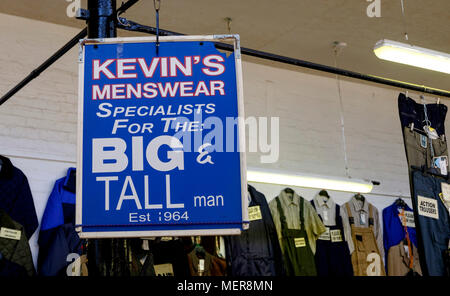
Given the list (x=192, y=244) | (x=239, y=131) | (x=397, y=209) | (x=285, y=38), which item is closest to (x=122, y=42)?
(x=239, y=131)

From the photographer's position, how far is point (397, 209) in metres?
7.84

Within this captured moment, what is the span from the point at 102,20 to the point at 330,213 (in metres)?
5.25

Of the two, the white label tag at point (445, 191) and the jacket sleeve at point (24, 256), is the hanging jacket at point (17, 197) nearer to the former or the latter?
the jacket sleeve at point (24, 256)

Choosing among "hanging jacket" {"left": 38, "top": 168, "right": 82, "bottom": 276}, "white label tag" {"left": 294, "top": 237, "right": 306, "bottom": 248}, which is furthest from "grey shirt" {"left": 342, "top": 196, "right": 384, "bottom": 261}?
"hanging jacket" {"left": 38, "top": 168, "right": 82, "bottom": 276}

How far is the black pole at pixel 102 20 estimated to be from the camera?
258cm

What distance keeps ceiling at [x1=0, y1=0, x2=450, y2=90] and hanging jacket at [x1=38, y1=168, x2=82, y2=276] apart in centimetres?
172

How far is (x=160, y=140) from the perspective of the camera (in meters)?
Answer: 2.39

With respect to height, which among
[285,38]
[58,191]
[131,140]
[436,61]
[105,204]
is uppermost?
[285,38]

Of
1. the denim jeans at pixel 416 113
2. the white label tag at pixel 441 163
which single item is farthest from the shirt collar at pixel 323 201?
the white label tag at pixel 441 163

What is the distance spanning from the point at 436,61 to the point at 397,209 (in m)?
3.96

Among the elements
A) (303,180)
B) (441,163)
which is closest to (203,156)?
(441,163)

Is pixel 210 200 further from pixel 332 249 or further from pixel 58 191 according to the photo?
pixel 332 249

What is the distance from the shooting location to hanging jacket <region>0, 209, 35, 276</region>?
5.28 m

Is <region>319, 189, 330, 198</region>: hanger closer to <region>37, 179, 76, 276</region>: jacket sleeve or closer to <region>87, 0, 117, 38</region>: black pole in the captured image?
<region>37, 179, 76, 276</region>: jacket sleeve
